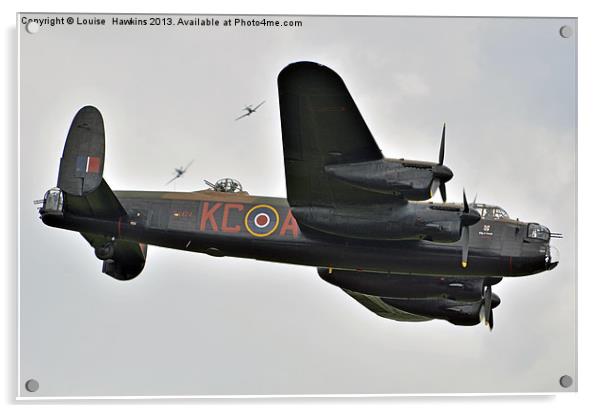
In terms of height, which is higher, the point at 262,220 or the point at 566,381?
the point at 262,220

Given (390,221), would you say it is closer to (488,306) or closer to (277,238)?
(277,238)

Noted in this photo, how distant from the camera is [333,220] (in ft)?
44.4

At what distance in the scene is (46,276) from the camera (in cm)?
1339

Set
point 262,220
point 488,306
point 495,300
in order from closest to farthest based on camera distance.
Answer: point 262,220
point 488,306
point 495,300

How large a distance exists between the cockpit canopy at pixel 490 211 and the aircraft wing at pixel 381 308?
65.5 inches

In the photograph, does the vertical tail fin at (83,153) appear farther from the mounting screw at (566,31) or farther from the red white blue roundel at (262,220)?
the mounting screw at (566,31)

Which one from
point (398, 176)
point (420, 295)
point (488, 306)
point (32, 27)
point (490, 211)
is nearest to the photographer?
point (398, 176)

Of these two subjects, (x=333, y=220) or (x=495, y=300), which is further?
(x=495, y=300)

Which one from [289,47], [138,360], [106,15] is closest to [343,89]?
[289,47]

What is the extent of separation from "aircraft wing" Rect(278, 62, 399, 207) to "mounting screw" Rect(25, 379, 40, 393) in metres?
3.52

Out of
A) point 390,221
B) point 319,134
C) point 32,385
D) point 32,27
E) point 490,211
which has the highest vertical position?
point 32,27

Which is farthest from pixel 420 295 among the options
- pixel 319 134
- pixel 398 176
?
pixel 319 134

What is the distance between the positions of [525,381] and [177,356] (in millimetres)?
3985

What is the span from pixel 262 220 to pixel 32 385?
3.32m
